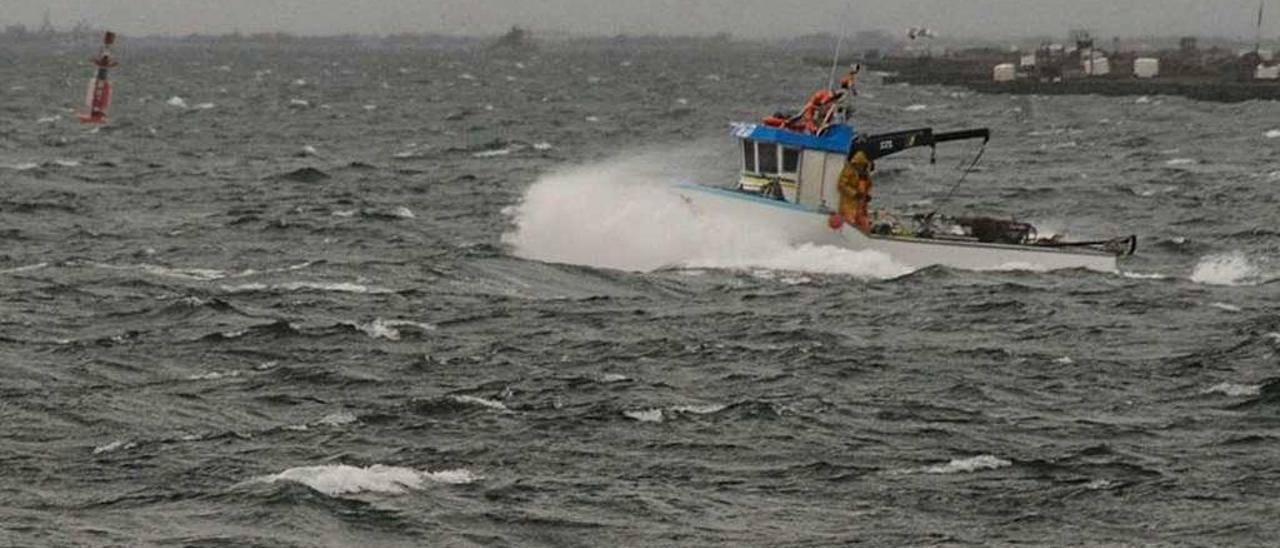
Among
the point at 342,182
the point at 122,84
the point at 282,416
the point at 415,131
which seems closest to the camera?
the point at 282,416

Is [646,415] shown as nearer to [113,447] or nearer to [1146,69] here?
[113,447]

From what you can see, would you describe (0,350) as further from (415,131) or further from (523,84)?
(523,84)

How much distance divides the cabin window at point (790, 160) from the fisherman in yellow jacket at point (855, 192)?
103cm

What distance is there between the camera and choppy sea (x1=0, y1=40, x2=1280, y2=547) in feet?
79.6

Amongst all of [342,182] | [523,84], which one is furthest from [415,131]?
[523,84]

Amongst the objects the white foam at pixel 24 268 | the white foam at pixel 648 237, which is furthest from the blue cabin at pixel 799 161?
the white foam at pixel 24 268

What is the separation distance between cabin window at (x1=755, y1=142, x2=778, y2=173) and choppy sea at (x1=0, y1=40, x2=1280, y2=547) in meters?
1.46

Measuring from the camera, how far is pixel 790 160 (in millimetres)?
45375

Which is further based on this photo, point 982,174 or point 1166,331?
point 982,174

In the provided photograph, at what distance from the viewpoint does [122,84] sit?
186625mm

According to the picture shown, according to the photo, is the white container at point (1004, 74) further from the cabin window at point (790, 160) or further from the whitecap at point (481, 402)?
the whitecap at point (481, 402)

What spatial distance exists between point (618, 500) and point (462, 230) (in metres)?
30.5

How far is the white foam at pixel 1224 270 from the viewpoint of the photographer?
44375 millimetres

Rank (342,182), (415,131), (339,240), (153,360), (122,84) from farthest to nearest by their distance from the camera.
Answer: (122,84) < (415,131) < (342,182) < (339,240) < (153,360)
